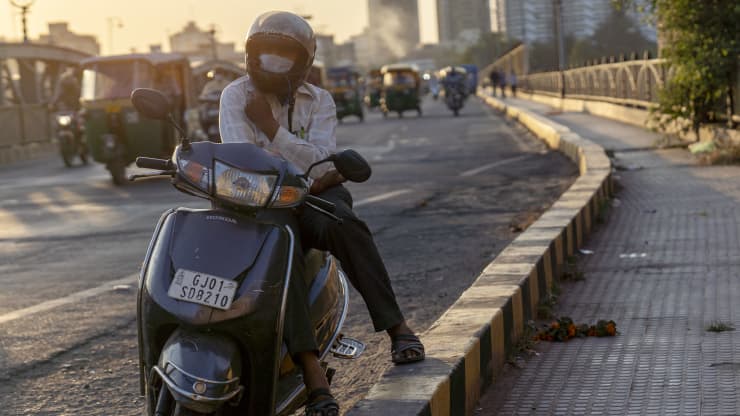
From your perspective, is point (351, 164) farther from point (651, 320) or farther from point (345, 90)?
point (345, 90)

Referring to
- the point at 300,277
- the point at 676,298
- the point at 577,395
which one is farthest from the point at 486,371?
the point at 676,298

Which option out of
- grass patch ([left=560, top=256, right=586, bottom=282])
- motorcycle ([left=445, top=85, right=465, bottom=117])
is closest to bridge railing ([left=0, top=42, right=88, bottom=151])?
motorcycle ([left=445, top=85, right=465, bottom=117])

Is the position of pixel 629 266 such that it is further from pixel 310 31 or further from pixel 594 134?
pixel 594 134

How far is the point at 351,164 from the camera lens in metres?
3.91

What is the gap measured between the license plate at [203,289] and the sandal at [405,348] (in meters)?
1.10

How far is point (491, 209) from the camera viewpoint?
1198 centimetres

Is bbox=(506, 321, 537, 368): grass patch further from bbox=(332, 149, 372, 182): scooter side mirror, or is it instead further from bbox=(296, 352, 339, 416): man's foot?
bbox=(332, 149, 372, 182): scooter side mirror

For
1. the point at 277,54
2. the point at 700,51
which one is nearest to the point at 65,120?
the point at 700,51

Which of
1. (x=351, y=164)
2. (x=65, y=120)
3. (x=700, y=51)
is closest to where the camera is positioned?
(x=351, y=164)

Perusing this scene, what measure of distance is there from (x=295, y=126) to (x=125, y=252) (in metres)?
5.46

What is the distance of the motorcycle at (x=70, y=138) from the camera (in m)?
24.5

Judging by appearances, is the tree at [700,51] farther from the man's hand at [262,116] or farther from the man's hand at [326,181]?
the man's hand at [262,116]

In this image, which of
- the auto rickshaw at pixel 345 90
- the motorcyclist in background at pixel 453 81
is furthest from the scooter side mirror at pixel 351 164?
the motorcyclist in background at pixel 453 81

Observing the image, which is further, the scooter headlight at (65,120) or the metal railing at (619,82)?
the scooter headlight at (65,120)
